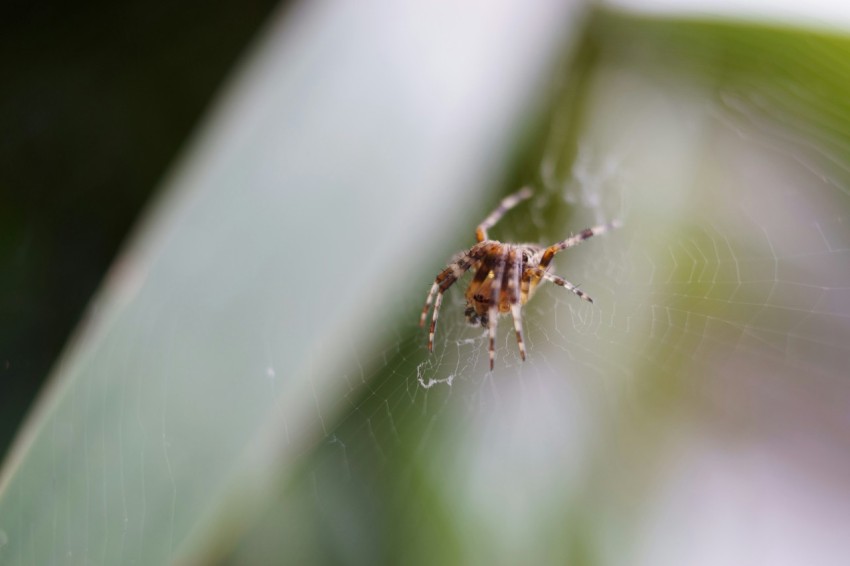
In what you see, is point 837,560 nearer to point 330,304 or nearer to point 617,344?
point 617,344

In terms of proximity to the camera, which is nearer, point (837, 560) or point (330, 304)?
point (330, 304)

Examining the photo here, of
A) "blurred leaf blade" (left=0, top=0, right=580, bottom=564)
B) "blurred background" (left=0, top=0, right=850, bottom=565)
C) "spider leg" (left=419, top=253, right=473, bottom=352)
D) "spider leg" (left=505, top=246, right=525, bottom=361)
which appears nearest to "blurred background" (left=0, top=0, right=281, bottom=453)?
"blurred background" (left=0, top=0, right=850, bottom=565)

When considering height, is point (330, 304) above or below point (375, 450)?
above

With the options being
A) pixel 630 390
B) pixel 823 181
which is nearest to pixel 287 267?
pixel 630 390

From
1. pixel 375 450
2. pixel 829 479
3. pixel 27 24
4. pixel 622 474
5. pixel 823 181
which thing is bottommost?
pixel 375 450

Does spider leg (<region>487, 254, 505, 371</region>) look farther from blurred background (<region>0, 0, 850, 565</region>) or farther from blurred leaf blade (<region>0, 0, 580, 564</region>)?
blurred leaf blade (<region>0, 0, 580, 564</region>)

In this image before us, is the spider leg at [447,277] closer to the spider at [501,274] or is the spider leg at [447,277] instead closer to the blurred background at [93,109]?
the spider at [501,274]
